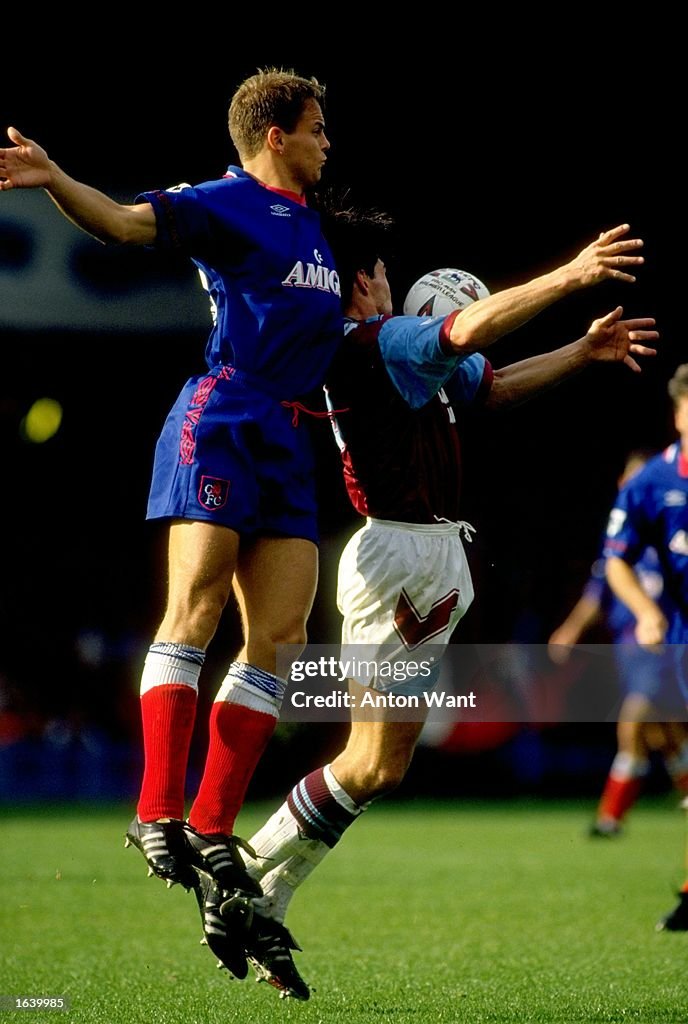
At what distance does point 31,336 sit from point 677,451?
18.6 ft

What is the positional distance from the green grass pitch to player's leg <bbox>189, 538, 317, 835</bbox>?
2.59ft

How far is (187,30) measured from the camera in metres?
9.48

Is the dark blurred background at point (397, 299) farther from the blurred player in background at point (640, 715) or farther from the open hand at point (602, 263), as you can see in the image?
the open hand at point (602, 263)

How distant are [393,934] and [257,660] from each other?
7.95 ft

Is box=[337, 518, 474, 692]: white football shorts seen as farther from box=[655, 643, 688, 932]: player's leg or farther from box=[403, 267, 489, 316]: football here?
box=[655, 643, 688, 932]: player's leg

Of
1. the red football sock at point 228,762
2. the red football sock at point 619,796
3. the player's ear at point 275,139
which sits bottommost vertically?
the red football sock at point 619,796

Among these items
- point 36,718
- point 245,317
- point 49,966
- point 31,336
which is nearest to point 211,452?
point 245,317

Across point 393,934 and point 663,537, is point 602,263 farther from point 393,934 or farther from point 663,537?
point 393,934

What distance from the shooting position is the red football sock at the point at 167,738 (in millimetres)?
4141

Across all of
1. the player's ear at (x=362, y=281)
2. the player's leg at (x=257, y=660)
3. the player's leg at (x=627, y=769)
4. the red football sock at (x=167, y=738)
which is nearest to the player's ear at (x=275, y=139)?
the player's ear at (x=362, y=281)

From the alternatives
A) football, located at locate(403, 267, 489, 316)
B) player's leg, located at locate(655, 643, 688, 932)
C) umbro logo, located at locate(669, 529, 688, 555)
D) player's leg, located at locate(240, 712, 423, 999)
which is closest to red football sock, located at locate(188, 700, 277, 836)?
player's leg, located at locate(240, 712, 423, 999)

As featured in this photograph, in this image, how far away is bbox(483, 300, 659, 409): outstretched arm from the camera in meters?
4.77

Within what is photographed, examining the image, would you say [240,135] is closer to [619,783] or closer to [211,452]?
[211,452]

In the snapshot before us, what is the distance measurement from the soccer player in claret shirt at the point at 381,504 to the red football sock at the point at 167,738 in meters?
0.83
